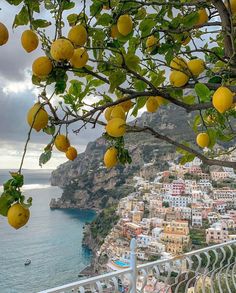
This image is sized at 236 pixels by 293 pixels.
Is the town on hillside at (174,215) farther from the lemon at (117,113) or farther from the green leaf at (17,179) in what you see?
the green leaf at (17,179)

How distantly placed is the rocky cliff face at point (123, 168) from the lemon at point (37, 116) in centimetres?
3984

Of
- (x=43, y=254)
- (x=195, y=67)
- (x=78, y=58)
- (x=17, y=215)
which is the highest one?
(x=195, y=67)

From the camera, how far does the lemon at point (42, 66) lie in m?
0.75

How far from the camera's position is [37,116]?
2.60ft

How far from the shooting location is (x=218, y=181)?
151ft

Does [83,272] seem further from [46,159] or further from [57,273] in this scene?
[46,159]

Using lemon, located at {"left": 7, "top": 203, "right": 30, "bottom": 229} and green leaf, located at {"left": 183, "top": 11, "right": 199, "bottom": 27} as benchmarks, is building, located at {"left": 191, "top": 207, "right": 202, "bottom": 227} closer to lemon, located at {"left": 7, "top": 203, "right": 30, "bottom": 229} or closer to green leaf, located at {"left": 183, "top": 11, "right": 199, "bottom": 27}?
green leaf, located at {"left": 183, "top": 11, "right": 199, "bottom": 27}

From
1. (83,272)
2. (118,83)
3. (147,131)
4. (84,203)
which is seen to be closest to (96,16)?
(118,83)

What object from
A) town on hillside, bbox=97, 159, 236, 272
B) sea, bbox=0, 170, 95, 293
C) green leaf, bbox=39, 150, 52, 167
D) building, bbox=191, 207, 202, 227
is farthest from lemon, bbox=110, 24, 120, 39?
building, bbox=191, 207, 202, 227

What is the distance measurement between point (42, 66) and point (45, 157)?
0.80 ft

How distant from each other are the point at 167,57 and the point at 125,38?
195 mm

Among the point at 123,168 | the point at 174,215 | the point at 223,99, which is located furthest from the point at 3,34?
the point at 123,168

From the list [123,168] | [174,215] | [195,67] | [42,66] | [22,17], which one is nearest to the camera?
[42,66]

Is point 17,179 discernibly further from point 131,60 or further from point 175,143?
point 175,143
